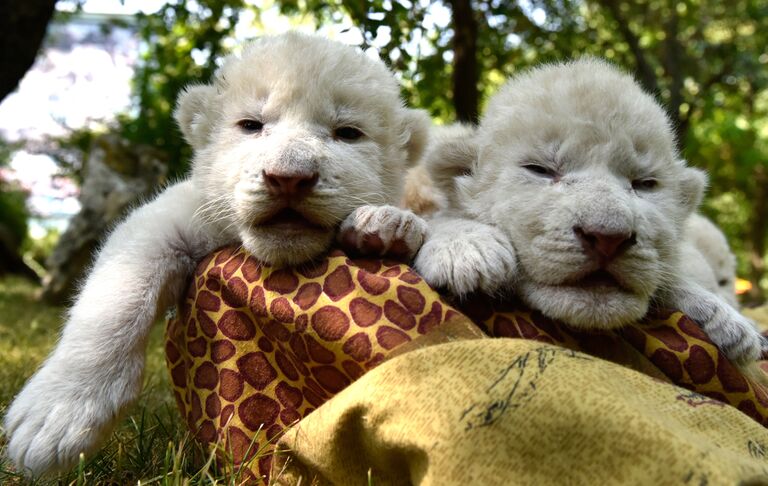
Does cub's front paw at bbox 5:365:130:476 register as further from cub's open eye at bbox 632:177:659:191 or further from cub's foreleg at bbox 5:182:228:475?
cub's open eye at bbox 632:177:659:191

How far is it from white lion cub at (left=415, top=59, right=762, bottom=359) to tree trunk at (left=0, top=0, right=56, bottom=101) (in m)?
3.64

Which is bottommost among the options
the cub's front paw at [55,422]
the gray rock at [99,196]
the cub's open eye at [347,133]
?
the gray rock at [99,196]

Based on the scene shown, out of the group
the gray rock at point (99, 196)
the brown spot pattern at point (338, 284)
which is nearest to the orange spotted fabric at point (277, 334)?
the brown spot pattern at point (338, 284)

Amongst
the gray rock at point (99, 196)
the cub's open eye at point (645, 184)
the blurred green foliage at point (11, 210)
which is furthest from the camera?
the blurred green foliage at point (11, 210)

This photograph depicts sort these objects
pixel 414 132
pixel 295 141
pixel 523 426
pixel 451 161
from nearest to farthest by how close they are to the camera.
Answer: pixel 523 426
pixel 295 141
pixel 451 161
pixel 414 132

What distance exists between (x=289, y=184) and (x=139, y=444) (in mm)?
1061

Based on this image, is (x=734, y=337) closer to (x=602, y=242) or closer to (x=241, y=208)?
(x=602, y=242)

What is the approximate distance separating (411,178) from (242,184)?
115cm

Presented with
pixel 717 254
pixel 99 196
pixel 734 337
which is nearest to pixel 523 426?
pixel 734 337

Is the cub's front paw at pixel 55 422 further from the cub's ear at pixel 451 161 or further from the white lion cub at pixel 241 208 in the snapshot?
the cub's ear at pixel 451 161

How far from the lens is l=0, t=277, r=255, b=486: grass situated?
6.42 ft

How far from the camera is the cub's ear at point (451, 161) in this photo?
2604 mm

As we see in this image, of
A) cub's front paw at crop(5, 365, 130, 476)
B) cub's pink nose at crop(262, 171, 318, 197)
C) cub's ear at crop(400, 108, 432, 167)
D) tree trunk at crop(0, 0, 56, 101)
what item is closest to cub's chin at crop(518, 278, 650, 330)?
cub's pink nose at crop(262, 171, 318, 197)

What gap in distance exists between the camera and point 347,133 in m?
2.55
